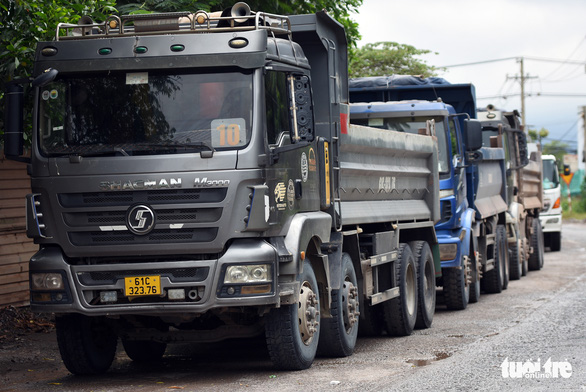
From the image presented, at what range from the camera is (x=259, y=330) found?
359 inches

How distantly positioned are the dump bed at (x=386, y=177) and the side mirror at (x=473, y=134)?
5.42ft

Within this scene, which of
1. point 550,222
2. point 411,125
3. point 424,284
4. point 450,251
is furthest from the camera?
point 550,222

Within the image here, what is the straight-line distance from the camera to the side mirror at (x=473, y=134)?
1502 centimetres

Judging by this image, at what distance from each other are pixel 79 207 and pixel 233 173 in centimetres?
138

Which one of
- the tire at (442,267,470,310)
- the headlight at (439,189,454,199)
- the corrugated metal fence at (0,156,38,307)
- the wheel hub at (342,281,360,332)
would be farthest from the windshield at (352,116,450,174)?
the corrugated metal fence at (0,156,38,307)

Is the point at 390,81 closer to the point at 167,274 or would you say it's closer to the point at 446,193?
the point at 446,193

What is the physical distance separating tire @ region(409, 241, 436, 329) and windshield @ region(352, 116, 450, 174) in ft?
6.35

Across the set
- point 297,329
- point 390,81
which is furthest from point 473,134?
point 297,329

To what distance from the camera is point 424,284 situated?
42.7 ft

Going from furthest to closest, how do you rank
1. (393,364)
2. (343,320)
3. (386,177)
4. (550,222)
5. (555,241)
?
(555,241) < (550,222) < (386,177) < (343,320) < (393,364)

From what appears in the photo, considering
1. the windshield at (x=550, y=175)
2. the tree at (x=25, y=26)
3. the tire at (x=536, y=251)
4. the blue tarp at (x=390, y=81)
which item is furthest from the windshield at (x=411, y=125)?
the windshield at (x=550, y=175)

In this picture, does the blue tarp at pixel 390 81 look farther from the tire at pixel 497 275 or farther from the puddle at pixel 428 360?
the puddle at pixel 428 360

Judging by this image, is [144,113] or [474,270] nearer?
[144,113]

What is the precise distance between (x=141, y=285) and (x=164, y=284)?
0.20 m
